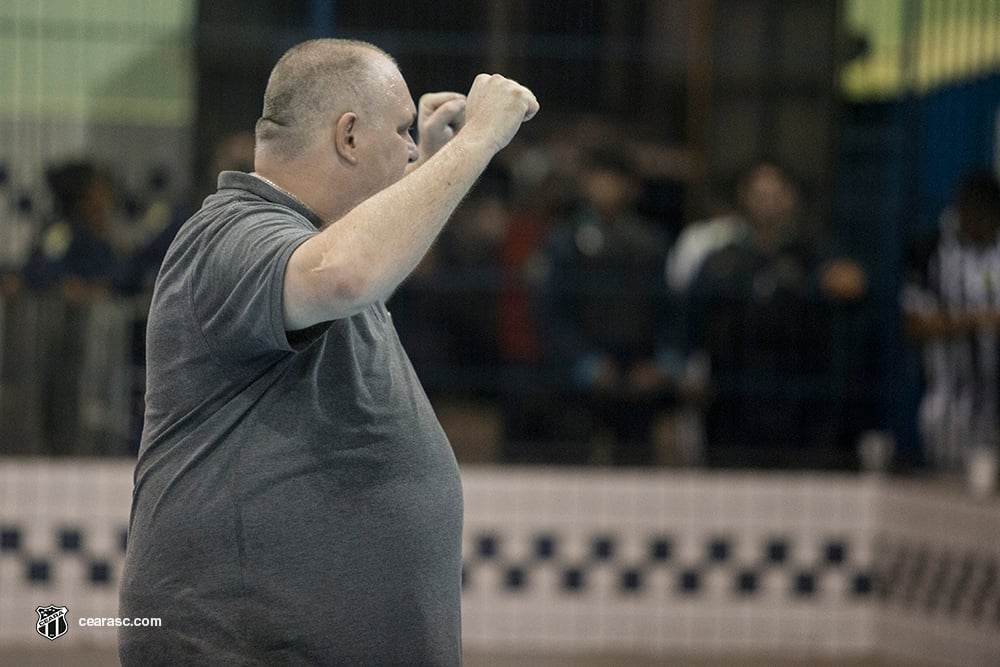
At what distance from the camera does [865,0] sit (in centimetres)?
618

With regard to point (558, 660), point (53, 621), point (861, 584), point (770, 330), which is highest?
point (770, 330)

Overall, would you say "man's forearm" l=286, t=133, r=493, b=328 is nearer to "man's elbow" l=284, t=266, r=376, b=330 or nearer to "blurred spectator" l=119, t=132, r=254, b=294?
"man's elbow" l=284, t=266, r=376, b=330

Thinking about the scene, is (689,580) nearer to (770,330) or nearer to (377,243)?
(770,330)

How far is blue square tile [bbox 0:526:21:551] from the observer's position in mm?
5816

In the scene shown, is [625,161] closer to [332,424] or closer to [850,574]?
[850,574]

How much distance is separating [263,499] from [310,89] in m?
0.68

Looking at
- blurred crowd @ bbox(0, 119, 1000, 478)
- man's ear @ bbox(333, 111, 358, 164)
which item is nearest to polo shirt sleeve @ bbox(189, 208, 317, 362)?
man's ear @ bbox(333, 111, 358, 164)

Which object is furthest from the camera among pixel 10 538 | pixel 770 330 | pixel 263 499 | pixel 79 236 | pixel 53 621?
pixel 770 330

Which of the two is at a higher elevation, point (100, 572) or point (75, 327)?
point (75, 327)

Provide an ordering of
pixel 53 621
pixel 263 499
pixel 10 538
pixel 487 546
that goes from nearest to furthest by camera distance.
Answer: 1. pixel 263 499
2. pixel 53 621
3. pixel 10 538
4. pixel 487 546

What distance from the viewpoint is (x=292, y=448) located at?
2482 millimetres

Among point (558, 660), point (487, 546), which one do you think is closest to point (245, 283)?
point (487, 546)

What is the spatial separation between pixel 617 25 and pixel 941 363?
1.88 metres

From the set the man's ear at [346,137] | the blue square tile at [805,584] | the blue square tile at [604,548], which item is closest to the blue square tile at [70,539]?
the blue square tile at [604,548]
